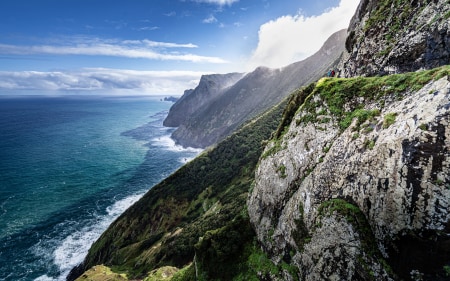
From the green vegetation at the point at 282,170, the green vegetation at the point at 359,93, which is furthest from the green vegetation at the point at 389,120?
the green vegetation at the point at 282,170

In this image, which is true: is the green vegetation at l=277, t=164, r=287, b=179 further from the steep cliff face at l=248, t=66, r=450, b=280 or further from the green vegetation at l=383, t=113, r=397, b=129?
the green vegetation at l=383, t=113, r=397, b=129

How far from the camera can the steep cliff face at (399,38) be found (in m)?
20.5

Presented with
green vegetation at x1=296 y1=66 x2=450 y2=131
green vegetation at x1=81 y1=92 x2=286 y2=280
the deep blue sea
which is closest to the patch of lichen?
green vegetation at x1=296 y1=66 x2=450 y2=131

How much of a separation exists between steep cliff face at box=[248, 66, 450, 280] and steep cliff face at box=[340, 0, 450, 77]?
695cm

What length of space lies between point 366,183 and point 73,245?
8079cm

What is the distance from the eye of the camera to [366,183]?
14.6 m

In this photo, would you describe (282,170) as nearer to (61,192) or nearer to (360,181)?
(360,181)

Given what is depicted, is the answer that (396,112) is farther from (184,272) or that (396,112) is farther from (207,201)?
(207,201)

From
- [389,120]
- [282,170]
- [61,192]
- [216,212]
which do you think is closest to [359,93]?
[389,120]

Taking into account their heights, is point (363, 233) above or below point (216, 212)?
above

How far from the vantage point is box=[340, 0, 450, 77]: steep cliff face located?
20.5m

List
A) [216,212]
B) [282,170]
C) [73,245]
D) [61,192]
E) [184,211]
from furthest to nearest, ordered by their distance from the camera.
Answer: [61,192] → [184,211] → [73,245] → [216,212] → [282,170]

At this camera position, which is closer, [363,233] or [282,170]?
[363,233]

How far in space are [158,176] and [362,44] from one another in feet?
356
